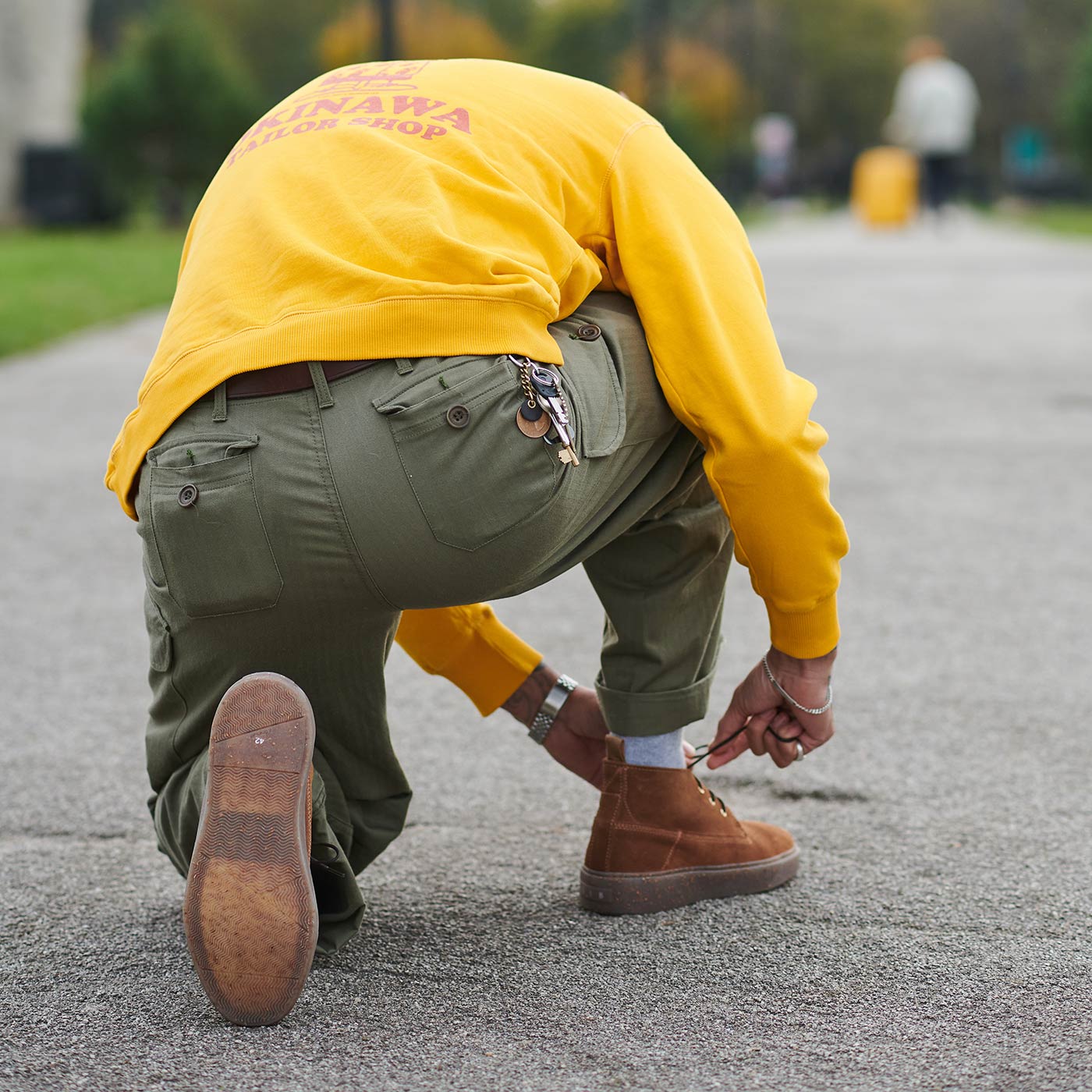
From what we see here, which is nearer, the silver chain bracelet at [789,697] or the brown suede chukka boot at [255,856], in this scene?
the brown suede chukka boot at [255,856]

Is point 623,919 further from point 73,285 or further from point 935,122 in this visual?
point 935,122

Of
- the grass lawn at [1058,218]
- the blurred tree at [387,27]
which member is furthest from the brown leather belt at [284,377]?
the grass lawn at [1058,218]

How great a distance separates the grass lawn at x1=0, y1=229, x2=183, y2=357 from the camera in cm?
941

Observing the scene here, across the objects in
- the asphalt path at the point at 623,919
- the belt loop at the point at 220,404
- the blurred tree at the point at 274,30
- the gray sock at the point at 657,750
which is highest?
the belt loop at the point at 220,404

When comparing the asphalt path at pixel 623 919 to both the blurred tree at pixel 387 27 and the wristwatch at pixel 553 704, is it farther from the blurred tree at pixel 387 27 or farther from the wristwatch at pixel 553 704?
the blurred tree at pixel 387 27

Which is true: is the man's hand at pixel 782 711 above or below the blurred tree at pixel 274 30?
above

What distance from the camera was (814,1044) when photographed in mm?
1896

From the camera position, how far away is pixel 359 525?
183 cm

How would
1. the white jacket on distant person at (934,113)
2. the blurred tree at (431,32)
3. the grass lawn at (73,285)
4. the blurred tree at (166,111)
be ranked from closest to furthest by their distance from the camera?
the grass lawn at (73,285) < the white jacket on distant person at (934,113) < the blurred tree at (166,111) < the blurred tree at (431,32)

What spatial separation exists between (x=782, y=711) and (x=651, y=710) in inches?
7.2

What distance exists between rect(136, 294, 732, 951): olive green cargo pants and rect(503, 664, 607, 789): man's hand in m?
0.35

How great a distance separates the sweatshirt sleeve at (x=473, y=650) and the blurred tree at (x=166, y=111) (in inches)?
774

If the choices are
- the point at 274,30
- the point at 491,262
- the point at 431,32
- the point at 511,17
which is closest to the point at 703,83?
the point at 511,17

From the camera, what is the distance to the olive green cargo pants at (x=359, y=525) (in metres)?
1.82
